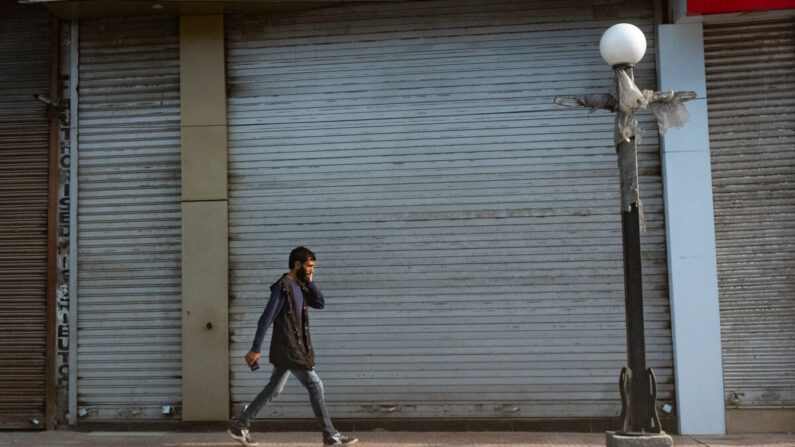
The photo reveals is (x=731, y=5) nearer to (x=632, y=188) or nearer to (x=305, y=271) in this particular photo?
(x=632, y=188)

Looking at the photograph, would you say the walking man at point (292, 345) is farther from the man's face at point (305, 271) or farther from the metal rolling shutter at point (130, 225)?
the metal rolling shutter at point (130, 225)

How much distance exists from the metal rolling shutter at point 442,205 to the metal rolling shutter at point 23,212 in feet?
7.66

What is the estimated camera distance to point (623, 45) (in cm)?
593

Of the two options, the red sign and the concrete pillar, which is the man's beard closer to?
the concrete pillar

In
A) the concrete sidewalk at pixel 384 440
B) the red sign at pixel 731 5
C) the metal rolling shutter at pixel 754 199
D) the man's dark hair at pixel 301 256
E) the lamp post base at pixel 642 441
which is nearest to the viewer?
the lamp post base at pixel 642 441

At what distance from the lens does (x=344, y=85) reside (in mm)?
8844

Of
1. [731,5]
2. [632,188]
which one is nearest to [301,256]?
[632,188]

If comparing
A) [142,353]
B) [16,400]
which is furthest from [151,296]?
[16,400]

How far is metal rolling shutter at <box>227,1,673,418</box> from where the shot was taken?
8375 mm

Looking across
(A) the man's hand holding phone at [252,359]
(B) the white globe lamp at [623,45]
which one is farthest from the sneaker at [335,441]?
(B) the white globe lamp at [623,45]

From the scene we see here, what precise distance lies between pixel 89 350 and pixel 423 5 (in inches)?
221

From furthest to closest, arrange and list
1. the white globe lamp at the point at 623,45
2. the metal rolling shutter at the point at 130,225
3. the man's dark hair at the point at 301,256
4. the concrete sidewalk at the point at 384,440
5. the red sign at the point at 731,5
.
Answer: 1. the metal rolling shutter at the point at 130,225
2. the red sign at the point at 731,5
3. the concrete sidewalk at the point at 384,440
4. the man's dark hair at the point at 301,256
5. the white globe lamp at the point at 623,45

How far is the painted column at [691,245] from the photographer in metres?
8.02

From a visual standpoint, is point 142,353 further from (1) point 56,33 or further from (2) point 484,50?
(2) point 484,50
